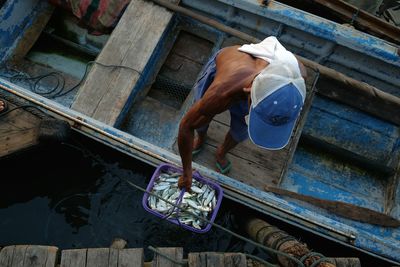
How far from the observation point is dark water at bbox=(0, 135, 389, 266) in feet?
13.8

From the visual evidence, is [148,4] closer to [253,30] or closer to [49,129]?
[253,30]

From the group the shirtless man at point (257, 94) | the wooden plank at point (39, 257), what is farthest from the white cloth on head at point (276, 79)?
the wooden plank at point (39, 257)

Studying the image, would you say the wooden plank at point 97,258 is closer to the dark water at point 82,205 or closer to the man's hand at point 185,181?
the man's hand at point 185,181

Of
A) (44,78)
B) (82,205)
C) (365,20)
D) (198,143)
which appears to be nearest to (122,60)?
(44,78)

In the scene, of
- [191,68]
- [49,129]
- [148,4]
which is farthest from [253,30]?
[49,129]

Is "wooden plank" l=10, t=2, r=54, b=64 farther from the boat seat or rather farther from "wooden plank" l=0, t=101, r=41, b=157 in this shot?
the boat seat

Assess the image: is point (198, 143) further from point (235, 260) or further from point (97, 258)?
point (97, 258)

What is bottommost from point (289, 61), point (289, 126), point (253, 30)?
point (289, 126)

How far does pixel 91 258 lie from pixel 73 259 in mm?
139

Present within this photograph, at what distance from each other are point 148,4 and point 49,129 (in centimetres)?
206

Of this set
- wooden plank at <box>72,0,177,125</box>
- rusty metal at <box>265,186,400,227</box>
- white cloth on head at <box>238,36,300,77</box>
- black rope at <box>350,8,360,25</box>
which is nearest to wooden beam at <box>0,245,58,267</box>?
wooden plank at <box>72,0,177,125</box>

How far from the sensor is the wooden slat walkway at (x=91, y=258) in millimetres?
2791

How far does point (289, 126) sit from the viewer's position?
2617mm

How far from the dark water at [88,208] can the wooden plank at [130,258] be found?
1.50 metres
